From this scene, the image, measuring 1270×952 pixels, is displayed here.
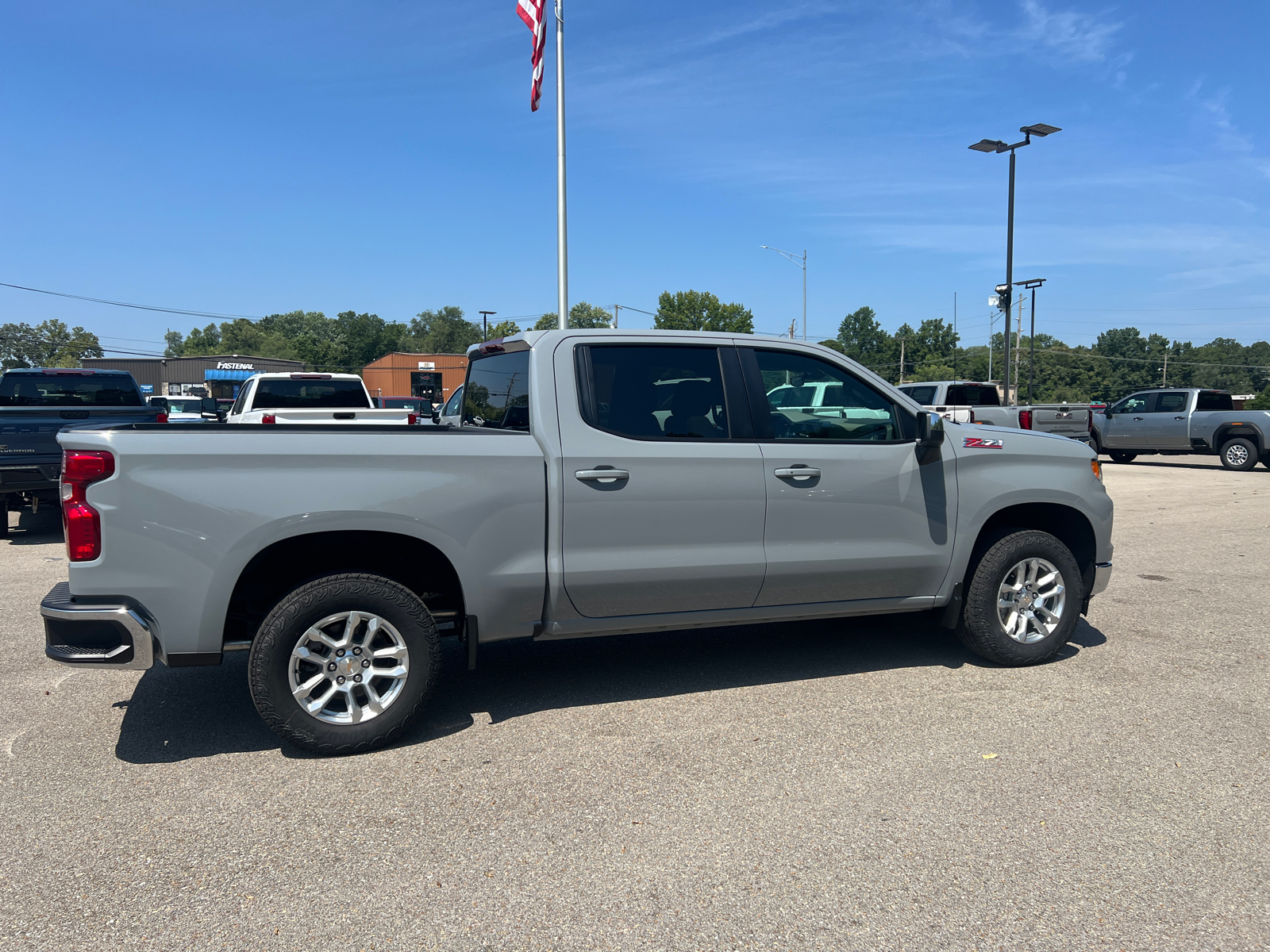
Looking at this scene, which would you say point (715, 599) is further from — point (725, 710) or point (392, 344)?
point (392, 344)

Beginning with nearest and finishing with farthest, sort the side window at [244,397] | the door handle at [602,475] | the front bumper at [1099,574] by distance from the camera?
the door handle at [602,475] < the front bumper at [1099,574] < the side window at [244,397]

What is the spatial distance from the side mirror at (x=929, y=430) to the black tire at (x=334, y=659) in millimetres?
2778

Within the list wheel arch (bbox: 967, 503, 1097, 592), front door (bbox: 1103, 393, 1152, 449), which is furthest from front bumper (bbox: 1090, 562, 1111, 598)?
front door (bbox: 1103, 393, 1152, 449)

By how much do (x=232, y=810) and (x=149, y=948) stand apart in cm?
Result: 88

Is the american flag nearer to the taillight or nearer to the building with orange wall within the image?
the taillight

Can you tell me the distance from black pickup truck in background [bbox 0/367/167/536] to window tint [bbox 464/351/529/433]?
15.3ft

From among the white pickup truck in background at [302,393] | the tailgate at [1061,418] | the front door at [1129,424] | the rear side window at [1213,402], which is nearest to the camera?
the white pickup truck in background at [302,393]

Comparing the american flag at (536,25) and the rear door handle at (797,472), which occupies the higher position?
the american flag at (536,25)

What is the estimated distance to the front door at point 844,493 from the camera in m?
4.69

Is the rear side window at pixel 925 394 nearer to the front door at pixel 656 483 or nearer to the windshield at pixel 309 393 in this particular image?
the windshield at pixel 309 393

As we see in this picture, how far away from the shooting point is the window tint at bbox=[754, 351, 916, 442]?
480 centimetres

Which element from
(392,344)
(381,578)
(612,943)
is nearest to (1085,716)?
(612,943)

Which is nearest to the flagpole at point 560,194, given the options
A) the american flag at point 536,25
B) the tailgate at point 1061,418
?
the american flag at point 536,25

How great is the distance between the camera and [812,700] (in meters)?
4.74
